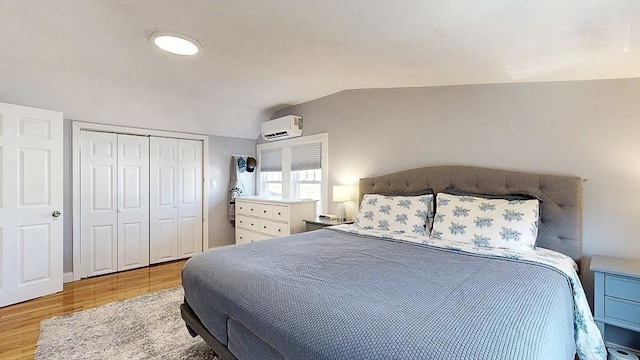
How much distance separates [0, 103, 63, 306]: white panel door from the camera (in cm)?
281

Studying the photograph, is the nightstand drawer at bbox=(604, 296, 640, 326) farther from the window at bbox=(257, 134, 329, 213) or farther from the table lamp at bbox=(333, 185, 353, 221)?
the window at bbox=(257, 134, 329, 213)

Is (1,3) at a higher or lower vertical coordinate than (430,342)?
higher

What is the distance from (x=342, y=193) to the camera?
3.49 metres

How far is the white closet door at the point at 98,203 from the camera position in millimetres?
3631

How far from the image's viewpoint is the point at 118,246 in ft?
12.8

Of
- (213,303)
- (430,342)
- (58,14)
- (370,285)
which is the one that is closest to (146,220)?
(58,14)

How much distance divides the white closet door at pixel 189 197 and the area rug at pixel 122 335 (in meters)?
1.69

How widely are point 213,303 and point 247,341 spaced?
33cm

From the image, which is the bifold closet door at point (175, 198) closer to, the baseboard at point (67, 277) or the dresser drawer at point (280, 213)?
the baseboard at point (67, 277)

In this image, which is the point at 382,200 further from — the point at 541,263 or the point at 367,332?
the point at 367,332

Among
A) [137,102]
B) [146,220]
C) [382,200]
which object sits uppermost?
[137,102]

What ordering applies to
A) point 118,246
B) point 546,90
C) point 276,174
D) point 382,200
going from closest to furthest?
point 546,90
point 382,200
point 118,246
point 276,174

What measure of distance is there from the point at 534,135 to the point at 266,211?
3.11 meters

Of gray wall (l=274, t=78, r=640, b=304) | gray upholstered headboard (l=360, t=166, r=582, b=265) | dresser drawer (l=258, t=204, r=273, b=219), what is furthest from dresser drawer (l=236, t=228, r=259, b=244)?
gray upholstered headboard (l=360, t=166, r=582, b=265)
